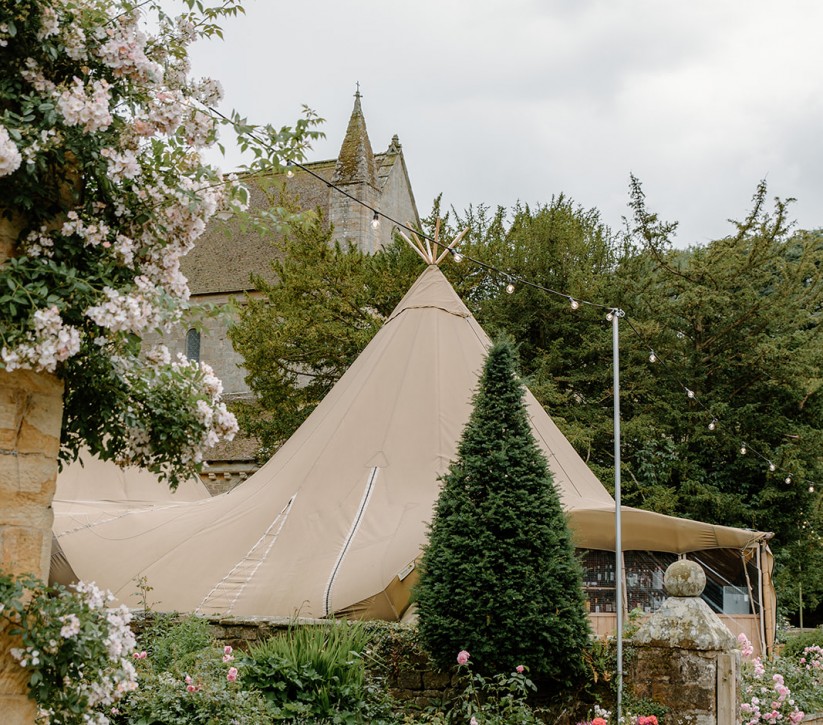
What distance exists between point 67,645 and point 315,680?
301cm

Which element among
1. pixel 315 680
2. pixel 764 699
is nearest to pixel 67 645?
pixel 315 680

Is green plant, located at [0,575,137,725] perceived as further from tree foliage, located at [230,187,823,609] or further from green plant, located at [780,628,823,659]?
tree foliage, located at [230,187,823,609]

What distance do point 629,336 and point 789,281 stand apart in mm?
2827

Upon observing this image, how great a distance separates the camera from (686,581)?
5902 millimetres

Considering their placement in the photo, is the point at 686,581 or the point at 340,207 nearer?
the point at 686,581

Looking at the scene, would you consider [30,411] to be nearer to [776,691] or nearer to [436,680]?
[436,680]

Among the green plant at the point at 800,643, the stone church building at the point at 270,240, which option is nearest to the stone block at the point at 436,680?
the green plant at the point at 800,643

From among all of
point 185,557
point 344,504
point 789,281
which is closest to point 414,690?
point 344,504

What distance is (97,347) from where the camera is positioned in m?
2.94

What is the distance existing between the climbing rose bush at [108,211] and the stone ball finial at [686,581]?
375 centimetres

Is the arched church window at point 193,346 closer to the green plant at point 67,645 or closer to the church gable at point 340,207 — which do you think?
the church gable at point 340,207

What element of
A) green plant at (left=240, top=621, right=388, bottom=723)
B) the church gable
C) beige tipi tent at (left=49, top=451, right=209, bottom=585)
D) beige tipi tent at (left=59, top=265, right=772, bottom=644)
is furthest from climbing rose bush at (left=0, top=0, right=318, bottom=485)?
the church gable

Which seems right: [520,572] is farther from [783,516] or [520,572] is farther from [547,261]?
[547,261]

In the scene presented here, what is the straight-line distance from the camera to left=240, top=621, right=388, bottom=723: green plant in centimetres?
534
